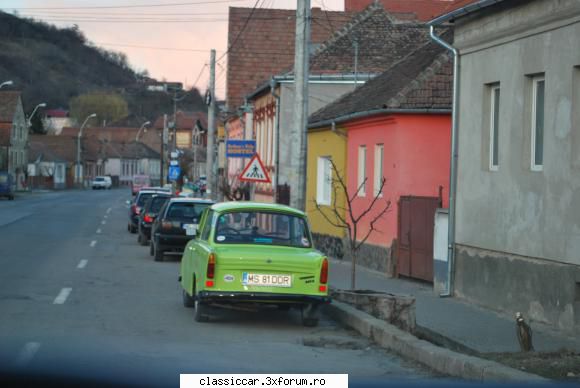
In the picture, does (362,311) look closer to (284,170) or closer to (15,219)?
(284,170)

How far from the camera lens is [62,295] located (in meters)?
15.6

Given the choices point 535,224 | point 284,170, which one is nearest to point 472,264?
point 535,224

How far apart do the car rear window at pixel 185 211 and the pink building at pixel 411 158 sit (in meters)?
4.40

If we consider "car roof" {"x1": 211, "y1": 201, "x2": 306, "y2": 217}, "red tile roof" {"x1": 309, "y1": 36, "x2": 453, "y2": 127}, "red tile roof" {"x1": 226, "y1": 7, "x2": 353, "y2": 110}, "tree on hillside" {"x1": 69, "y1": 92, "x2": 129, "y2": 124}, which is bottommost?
"car roof" {"x1": 211, "y1": 201, "x2": 306, "y2": 217}

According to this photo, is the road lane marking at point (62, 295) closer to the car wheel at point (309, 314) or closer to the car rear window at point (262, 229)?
the car rear window at point (262, 229)

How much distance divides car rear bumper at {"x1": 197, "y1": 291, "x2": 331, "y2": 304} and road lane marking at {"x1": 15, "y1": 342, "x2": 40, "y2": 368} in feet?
8.13

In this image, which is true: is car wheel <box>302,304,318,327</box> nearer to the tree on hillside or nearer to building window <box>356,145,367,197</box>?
building window <box>356,145,367,197</box>

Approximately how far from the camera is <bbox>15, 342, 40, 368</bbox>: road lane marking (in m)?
9.28

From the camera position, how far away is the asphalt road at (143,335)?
9.48 m

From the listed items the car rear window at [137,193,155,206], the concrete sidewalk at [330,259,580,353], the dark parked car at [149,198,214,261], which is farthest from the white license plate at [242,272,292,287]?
the car rear window at [137,193,155,206]

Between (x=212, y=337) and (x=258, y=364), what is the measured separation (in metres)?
2.07

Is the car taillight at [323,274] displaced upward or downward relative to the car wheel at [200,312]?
upward

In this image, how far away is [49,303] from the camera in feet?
47.8

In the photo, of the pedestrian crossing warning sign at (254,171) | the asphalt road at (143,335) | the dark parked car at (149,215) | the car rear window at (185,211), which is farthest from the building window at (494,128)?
the dark parked car at (149,215)
